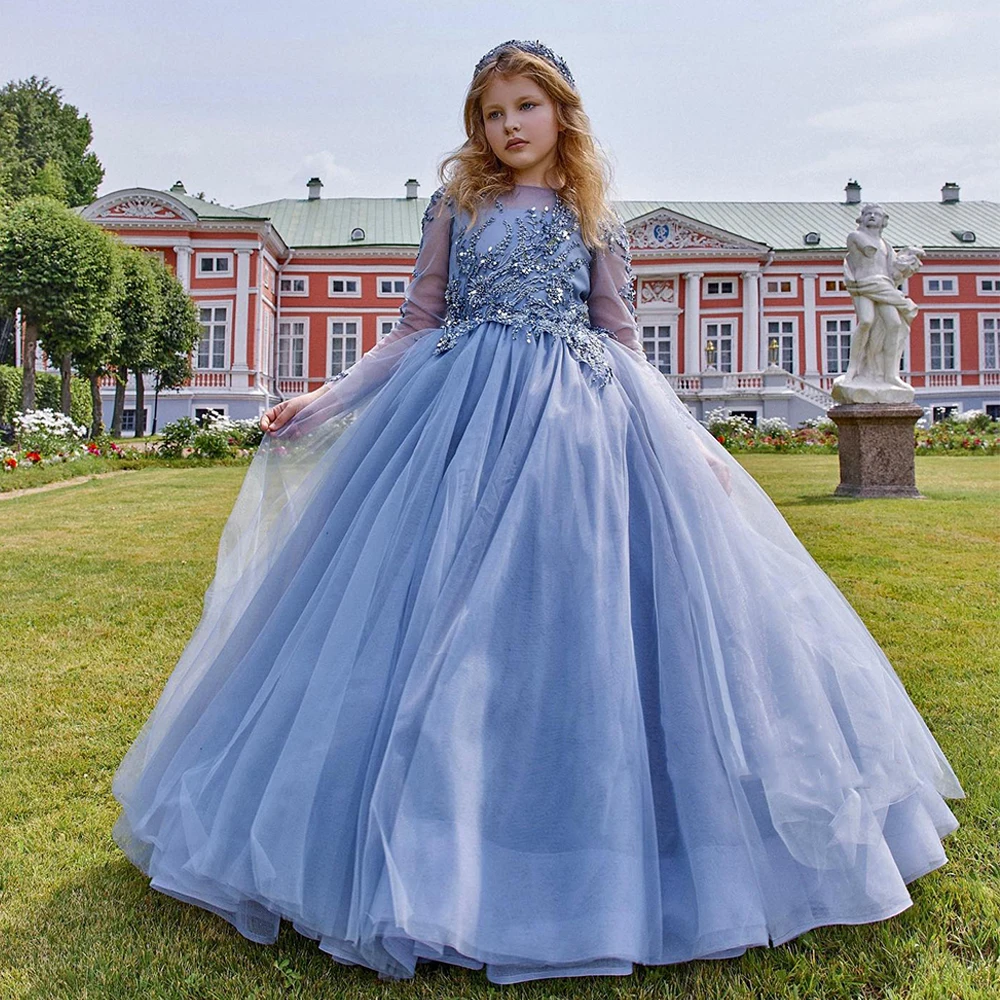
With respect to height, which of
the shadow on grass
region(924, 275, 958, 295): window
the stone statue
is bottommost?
the shadow on grass

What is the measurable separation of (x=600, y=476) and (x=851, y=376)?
9943 mm

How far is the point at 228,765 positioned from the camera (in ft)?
5.85

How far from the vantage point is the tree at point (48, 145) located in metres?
37.1

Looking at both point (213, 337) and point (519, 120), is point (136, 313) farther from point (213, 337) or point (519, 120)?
point (519, 120)

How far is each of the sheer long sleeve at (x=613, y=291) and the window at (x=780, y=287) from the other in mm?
34846

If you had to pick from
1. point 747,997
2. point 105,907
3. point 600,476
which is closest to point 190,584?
point 105,907

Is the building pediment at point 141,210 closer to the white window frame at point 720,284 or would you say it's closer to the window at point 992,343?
the white window frame at point 720,284

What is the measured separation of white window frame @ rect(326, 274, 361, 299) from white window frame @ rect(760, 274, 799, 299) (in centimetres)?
1598

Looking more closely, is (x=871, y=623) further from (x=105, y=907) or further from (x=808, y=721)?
(x=105, y=907)

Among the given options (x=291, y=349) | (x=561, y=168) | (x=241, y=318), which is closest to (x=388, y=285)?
(x=291, y=349)

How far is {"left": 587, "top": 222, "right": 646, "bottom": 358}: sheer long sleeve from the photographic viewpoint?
2.47 meters

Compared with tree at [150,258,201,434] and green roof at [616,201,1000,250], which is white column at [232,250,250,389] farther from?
green roof at [616,201,1000,250]

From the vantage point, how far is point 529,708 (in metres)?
1.71

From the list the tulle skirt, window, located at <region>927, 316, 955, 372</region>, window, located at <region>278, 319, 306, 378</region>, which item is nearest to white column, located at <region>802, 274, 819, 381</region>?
window, located at <region>927, 316, 955, 372</region>
